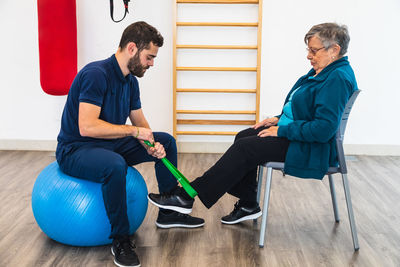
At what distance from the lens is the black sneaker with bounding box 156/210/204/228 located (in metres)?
2.74

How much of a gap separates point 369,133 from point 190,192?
2.64 metres

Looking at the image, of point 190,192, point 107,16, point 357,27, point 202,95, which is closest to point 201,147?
point 202,95

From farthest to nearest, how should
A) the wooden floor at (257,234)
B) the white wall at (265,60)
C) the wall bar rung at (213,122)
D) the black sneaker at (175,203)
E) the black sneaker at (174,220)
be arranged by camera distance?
1. the wall bar rung at (213,122)
2. the white wall at (265,60)
3. the black sneaker at (174,220)
4. the black sneaker at (175,203)
5. the wooden floor at (257,234)

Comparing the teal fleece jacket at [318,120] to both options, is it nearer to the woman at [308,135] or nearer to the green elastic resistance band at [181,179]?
the woman at [308,135]

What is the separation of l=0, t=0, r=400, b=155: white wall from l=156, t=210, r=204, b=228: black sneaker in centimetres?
188

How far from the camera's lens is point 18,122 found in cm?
449

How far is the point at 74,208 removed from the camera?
7.63ft

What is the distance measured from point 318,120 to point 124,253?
115cm

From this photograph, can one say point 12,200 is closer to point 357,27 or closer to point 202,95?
point 202,95

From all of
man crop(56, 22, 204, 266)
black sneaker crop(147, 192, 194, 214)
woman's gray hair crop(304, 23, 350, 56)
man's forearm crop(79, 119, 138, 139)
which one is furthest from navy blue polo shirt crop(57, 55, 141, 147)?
woman's gray hair crop(304, 23, 350, 56)

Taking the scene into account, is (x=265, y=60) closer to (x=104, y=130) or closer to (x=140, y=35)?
(x=140, y=35)

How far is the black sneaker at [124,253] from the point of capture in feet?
7.46

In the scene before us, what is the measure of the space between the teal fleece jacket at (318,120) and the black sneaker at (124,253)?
2.87ft

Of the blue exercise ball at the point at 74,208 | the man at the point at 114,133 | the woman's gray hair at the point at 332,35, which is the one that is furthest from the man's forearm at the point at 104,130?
the woman's gray hair at the point at 332,35
